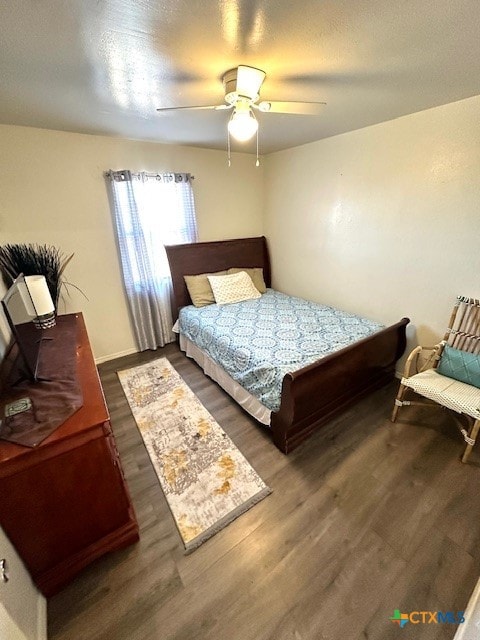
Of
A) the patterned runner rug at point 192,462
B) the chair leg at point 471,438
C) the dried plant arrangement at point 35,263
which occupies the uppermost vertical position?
the dried plant arrangement at point 35,263

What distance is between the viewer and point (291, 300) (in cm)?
324

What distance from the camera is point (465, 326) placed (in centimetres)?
201

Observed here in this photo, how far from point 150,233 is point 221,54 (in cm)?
199

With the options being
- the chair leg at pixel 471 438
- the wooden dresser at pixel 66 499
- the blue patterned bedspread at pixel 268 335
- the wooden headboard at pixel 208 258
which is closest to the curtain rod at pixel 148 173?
the wooden headboard at pixel 208 258

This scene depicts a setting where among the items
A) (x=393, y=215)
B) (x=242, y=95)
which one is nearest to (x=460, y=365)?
(x=393, y=215)

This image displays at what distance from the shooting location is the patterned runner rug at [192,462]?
4.80ft

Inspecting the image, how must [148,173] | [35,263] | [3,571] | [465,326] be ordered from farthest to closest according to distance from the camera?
[148,173], [35,263], [465,326], [3,571]

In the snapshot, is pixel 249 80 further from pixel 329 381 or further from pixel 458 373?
pixel 458 373

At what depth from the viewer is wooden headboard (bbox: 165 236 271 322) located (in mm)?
3145

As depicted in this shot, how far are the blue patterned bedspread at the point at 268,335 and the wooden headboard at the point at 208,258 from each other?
31 cm

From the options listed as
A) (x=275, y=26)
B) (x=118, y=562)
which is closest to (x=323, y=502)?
(x=118, y=562)

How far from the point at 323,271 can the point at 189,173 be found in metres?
1.99

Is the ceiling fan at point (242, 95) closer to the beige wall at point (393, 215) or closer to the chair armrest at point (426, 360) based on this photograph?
the beige wall at point (393, 215)

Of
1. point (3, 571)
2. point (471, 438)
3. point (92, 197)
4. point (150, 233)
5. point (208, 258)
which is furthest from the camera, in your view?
point (208, 258)
